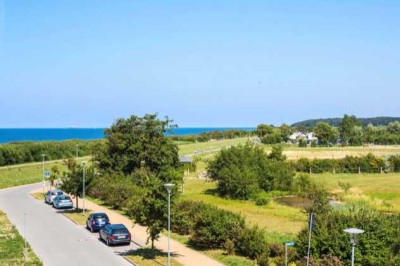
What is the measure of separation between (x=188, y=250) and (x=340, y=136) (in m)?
135

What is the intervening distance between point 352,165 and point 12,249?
67.2 meters

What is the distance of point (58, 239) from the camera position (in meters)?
31.2

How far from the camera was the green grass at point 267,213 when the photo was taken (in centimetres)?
3334

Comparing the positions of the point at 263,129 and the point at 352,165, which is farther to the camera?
the point at 263,129

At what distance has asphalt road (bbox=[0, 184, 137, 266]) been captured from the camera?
84.7 feet

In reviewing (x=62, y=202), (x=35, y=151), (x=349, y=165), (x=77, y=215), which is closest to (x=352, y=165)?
(x=349, y=165)

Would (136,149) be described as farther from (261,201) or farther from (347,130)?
(347,130)

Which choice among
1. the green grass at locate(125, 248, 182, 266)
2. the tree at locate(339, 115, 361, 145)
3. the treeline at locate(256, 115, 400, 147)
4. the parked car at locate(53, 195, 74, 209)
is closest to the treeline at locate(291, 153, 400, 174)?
the treeline at locate(256, 115, 400, 147)

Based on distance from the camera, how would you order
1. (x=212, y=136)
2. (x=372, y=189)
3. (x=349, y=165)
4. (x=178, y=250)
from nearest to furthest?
1. (x=178, y=250)
2. (x=372, y=189)
3. (x=349, y=165)
4. (x=212, y=136)

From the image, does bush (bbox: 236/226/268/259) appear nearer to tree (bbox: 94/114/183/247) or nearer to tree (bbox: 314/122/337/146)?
tree (bbox: 94/114/183/247)

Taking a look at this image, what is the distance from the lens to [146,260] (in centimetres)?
2534

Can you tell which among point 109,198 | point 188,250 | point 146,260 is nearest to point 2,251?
point 146,260

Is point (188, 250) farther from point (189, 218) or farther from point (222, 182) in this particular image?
point (222, 182)

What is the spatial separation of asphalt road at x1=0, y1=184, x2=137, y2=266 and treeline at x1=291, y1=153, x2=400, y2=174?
49.4m
